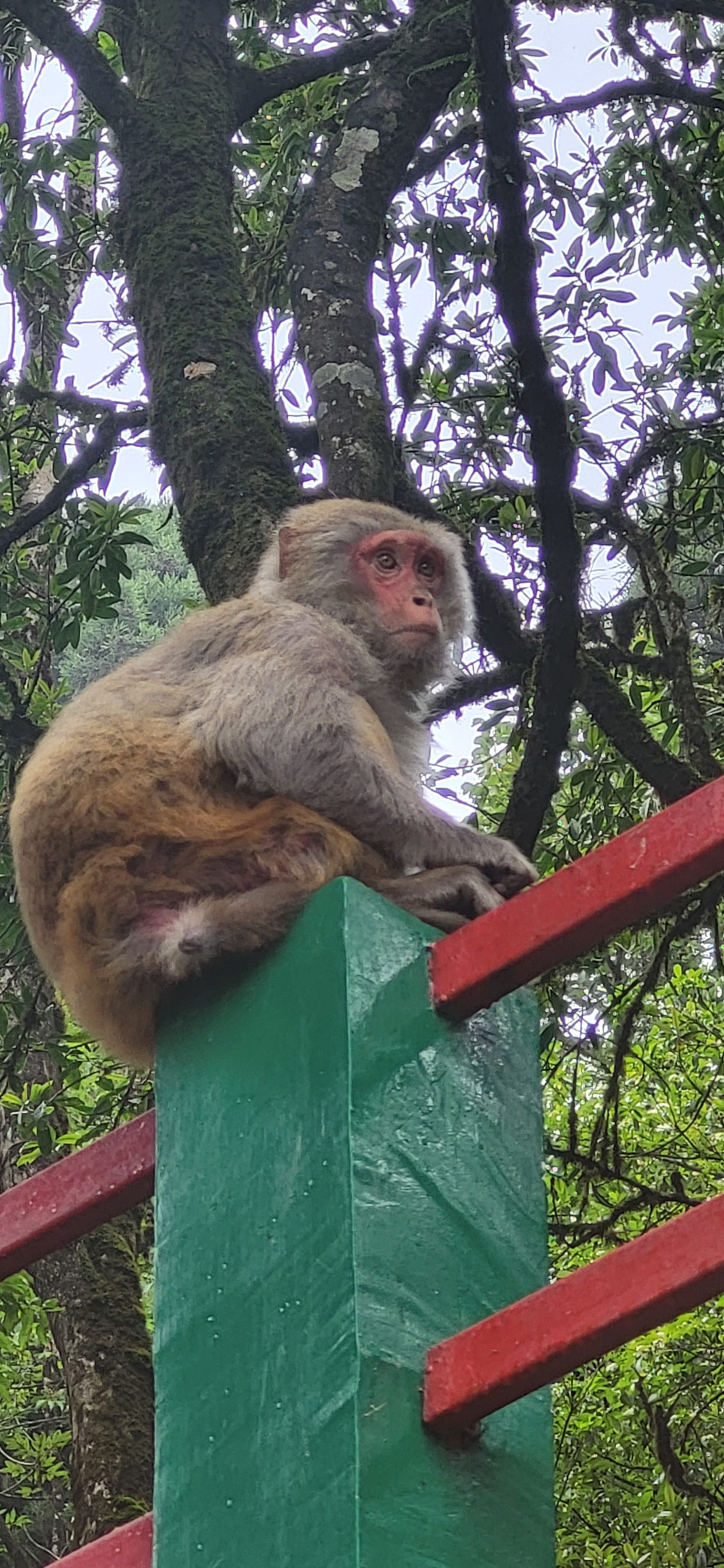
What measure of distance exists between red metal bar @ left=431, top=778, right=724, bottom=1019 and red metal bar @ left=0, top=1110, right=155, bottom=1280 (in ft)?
2.19

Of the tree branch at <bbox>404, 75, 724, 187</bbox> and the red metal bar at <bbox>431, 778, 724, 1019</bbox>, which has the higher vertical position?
the tree branch at <bbox>404, 75, 724, 187</bbox>

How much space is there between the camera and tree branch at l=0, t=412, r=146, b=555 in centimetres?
492

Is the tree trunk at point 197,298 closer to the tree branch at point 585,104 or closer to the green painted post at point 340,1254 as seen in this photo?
the tree branch at point 585,104

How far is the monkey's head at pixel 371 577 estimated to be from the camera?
11.3ft

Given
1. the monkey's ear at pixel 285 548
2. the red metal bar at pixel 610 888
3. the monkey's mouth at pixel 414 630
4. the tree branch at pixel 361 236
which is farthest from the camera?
the tree branch at pixel 361 236

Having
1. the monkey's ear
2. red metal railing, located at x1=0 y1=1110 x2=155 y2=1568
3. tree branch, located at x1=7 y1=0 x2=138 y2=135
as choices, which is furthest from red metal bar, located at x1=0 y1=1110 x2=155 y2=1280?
tree branch, located at x1=7 y1=0 x2=138 y2=135

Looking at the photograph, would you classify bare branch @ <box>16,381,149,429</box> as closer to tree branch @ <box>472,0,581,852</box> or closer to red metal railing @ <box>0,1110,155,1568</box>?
tree branch @ <box>472,0,581,852</box>

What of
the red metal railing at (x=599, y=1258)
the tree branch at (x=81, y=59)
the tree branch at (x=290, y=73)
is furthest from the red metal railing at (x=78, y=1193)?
the tree branch at (x=290, y=73)

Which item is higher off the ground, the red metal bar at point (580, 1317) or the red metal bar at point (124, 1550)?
the red metal bar at point (580, 1317)

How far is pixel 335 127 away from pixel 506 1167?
4148 mm

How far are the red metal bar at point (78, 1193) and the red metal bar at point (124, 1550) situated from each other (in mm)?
425

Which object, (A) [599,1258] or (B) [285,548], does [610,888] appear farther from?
(B) [285,548]

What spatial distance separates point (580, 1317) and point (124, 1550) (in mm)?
800

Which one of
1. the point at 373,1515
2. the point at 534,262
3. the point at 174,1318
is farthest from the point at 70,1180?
the point at 534,262
